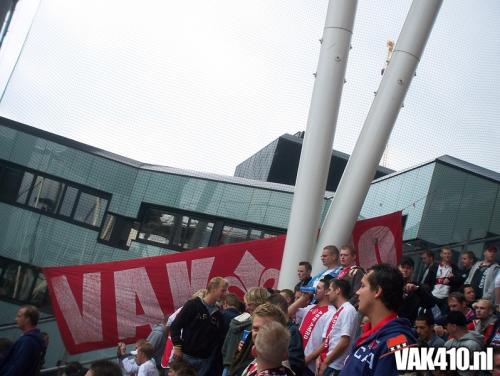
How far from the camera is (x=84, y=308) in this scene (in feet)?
38.9

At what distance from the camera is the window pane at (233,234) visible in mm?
16531

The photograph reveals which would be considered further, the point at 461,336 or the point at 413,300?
the point at 413,300

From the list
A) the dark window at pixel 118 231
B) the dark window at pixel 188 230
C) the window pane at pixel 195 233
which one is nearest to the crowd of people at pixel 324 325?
the dark window at pixel 188 230

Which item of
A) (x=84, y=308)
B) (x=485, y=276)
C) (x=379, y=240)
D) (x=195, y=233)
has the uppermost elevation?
(x=379, y=240)

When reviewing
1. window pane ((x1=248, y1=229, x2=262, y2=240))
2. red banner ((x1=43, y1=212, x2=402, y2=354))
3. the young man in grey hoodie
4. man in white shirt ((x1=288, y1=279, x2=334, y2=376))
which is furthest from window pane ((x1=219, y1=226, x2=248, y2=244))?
the young man in grey hoodie

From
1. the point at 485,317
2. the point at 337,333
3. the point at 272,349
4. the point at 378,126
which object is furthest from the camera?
the point at 378,126

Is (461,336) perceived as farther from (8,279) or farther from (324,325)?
(8,279)

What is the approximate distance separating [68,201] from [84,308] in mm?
6429

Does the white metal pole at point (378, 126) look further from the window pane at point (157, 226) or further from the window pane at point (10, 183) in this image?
the window pane at point (10, 183)

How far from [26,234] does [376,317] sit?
15.1 metres

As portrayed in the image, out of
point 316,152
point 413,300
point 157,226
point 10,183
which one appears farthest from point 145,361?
point 10,183

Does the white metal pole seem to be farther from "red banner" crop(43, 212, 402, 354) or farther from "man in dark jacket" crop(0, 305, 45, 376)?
"man in dark jacket" crop(0, 305, 45, 376)

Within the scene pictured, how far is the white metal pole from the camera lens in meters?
11.0

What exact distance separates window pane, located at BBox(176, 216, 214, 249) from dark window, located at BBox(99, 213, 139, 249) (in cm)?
126
